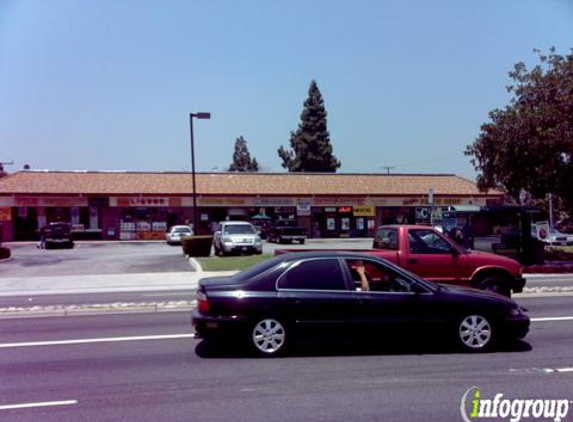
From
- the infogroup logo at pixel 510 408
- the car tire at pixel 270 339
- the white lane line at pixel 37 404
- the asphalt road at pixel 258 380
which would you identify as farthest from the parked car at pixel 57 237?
the infogroup logo at pixel 510 408

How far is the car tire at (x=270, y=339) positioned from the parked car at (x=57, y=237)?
115ft

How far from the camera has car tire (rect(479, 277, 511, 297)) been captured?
11.3 meters

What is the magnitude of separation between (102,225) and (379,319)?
148 feet

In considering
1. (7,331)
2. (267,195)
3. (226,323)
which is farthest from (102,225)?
(226,323)

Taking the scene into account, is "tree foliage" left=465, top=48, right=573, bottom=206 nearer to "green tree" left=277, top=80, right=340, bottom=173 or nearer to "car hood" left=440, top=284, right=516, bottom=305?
"car hood" left=440, top=284, right=516, bottom=305

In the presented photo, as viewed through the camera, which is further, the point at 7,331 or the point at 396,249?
the point at 396,249

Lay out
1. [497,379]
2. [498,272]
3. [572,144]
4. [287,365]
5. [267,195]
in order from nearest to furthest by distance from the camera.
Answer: [497,379]
[287,365]
[498,272]
[572,144]
[267,195]

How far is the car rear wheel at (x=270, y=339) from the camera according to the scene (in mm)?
7594

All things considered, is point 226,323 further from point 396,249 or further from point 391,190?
point 391,190

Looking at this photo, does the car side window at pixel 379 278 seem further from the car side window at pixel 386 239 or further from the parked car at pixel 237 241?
the parked car at pixel 237 241

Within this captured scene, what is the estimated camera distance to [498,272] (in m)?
11.4

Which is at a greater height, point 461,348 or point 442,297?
point 442,297

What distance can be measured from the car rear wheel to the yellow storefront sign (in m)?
47.3

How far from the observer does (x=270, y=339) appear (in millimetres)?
7633
